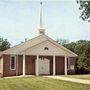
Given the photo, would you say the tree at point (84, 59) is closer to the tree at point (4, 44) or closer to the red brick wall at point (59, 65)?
the red brick wall at point (59, 65)

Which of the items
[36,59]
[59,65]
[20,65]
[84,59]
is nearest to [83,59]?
[84,59]

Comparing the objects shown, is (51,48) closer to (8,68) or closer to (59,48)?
(59,48)

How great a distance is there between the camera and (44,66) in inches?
1884

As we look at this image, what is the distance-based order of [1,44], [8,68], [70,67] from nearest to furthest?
[8,68] < [70,67] < [1,44]

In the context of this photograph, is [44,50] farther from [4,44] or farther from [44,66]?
[4,44]

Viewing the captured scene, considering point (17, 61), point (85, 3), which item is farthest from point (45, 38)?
point (85, 3)

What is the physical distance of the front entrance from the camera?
47406 millimetres

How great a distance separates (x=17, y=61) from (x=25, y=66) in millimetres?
1291

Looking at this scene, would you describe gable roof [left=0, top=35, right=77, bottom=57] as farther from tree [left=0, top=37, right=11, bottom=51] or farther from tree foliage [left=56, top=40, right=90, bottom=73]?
tree [left=0, top=37, right=11, bottom=51]

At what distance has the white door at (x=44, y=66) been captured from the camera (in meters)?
47.5

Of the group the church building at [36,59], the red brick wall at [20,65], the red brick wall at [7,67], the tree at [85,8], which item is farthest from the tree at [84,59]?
the tree at [85,8]

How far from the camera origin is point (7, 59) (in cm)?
4628

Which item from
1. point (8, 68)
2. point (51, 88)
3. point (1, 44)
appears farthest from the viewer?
point (1, 44)

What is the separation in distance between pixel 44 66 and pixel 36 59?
1.77 meters
